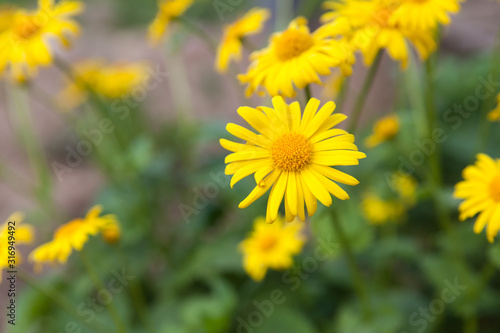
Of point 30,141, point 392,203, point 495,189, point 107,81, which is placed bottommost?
point 495,189

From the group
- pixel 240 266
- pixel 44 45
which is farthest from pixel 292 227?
pixel 44 45

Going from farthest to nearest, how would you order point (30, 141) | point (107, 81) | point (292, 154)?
point (30, 141)
point (107, 81)
point (292, 154)

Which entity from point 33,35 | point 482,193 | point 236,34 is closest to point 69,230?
point 33,35

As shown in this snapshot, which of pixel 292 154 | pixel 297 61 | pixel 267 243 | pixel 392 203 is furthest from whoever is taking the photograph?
pixel 392 203

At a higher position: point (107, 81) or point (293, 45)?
point (107, 81)

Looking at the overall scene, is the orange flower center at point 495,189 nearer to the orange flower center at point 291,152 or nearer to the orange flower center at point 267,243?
the orange flower center at point 291,152

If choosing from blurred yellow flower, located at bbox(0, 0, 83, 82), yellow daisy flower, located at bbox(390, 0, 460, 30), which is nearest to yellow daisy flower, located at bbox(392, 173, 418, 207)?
yellow daisy flower, located at bbox(390, 0, 460, 30)

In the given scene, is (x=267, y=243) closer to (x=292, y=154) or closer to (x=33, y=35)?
(x=292, y=154)
